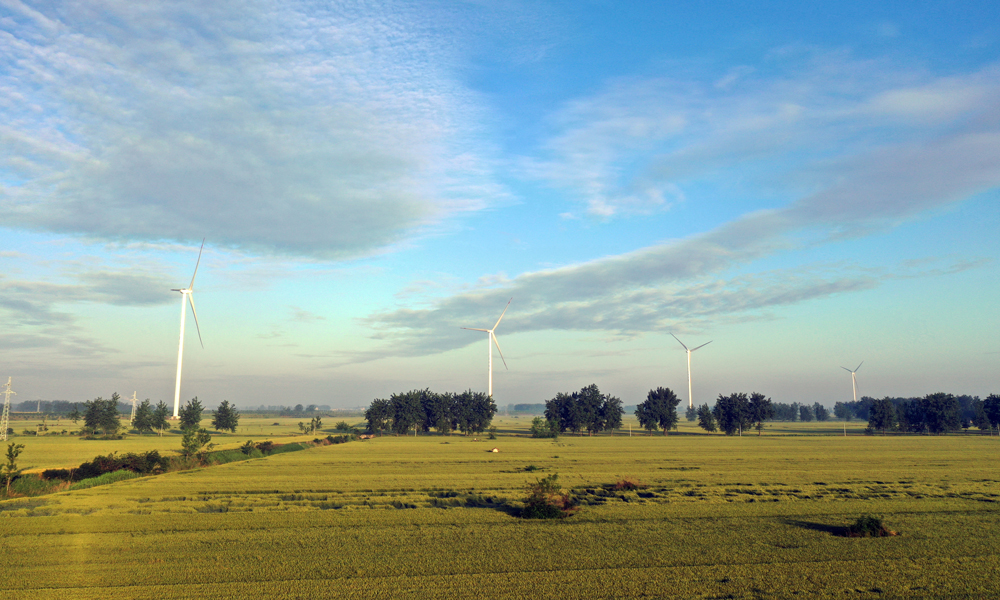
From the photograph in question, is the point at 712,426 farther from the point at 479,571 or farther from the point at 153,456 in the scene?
the point at 479,571

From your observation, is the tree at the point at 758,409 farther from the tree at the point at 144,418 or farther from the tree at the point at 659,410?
the tree at the point at 144,418

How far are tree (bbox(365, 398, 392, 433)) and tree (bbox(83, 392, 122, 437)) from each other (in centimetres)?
6639

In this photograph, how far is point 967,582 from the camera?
71.9 feet

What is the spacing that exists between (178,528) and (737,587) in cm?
2907

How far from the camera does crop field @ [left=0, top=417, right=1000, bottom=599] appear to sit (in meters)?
21.8

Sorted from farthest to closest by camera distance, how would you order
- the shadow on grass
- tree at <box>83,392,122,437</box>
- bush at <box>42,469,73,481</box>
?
1. tree at <box>83,392,122,437</box>
2. bush at <box>42,469,73,481</box>
3. the shadow on grass

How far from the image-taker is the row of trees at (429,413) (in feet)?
561

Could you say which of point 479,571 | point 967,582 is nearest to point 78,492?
point 479,571

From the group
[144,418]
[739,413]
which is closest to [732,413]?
[739,413]

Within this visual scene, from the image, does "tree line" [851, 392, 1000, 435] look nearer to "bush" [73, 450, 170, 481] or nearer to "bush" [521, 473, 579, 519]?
"bush" [521, 473, 579, 519]

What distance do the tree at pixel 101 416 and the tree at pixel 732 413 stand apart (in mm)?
172897

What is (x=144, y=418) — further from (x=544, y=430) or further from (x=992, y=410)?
(x=992, y=410)

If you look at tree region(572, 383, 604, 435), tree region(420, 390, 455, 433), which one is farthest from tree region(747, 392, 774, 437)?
tree region(420, 390, 455, 433)

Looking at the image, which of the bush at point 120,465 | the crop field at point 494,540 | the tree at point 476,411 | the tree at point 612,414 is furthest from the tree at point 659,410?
the bush at point 120,465
